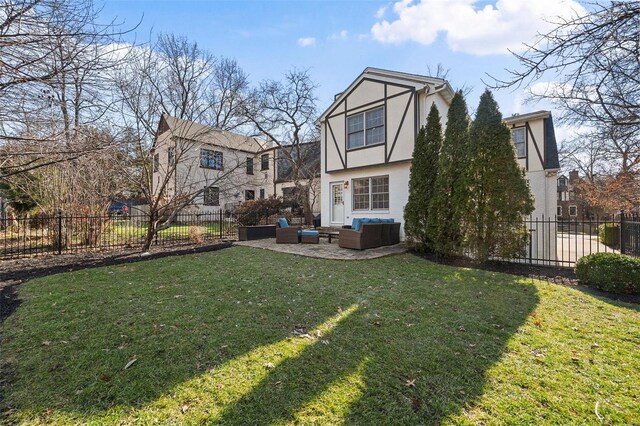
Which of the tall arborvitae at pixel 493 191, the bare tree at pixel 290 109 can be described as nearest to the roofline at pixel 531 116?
the tall arborvitae at pixel 493 191

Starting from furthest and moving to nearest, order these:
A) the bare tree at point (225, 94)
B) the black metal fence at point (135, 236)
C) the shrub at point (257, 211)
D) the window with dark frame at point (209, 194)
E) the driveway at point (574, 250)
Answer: the shrub at point (257, 211) → the bare tree at point (225, 94) → the window with dark frame at point (209, 194) → the driveway at point (574, 250) → the black metal fence at point (135, 236)

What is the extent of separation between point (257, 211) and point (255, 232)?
599 centimetres

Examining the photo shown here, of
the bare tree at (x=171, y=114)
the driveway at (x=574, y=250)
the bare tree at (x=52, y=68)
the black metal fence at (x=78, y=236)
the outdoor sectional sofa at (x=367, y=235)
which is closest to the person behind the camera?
the bare tree at (x=52, y=68)

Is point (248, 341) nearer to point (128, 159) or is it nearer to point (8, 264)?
point (128, 159)

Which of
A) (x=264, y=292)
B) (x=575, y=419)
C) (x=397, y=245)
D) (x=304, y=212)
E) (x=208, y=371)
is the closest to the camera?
(x=575, y=419)

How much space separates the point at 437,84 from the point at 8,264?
14.1 metres

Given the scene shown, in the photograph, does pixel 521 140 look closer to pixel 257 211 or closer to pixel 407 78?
pixel 407 78

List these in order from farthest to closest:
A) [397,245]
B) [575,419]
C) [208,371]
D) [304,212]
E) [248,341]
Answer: [304,212] → [397,245] → [248,341] → [208,371] → [575,419]

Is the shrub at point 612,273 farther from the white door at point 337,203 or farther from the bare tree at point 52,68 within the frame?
the white door at point 337,203

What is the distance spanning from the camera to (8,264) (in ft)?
24.2

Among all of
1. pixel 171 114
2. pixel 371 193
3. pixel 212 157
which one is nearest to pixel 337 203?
pixel 371 193

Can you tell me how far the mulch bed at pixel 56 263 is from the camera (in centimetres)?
496

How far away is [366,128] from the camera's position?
12219 millimetres

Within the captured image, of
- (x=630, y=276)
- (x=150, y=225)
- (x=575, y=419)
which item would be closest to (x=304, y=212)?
(x=150, y=225)
